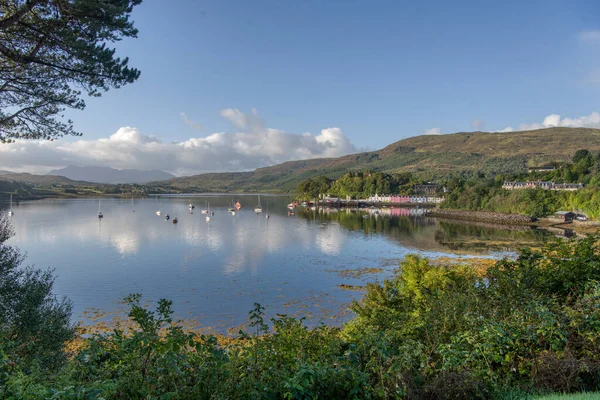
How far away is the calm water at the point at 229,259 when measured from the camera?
940 inches

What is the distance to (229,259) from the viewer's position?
3806 cm

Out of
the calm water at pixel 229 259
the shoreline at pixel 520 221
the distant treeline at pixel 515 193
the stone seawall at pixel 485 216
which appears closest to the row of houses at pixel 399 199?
the distant treeline at pixel 515 193

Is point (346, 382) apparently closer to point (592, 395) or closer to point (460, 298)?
point (592, 395)

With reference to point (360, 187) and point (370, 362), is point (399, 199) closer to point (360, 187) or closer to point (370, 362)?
→ point (360, 187)

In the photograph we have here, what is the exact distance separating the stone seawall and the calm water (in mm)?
13682

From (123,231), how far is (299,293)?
4460cm

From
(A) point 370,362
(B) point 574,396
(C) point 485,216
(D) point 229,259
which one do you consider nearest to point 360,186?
(C) point 485,216

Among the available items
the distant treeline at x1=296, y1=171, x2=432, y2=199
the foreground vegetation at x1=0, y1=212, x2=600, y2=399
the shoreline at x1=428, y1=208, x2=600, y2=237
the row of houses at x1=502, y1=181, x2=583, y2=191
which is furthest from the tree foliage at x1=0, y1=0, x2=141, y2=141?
the distant treeline at x1=296, y1=171, x2=432, y2=199

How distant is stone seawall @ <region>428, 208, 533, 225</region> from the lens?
258 ft

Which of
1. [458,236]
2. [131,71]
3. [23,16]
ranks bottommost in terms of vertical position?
[458,236]

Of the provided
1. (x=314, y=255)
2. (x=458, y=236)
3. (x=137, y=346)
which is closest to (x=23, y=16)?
(x=137, y=346)

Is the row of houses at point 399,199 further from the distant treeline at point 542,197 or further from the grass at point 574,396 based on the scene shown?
the grass at point 574,396

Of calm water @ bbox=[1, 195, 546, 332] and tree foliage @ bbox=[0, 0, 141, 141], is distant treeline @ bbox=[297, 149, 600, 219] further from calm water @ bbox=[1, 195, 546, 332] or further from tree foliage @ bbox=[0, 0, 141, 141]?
tree foliage @ bbox=[0, 0, 141, 141]

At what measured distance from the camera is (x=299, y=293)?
2597cm
